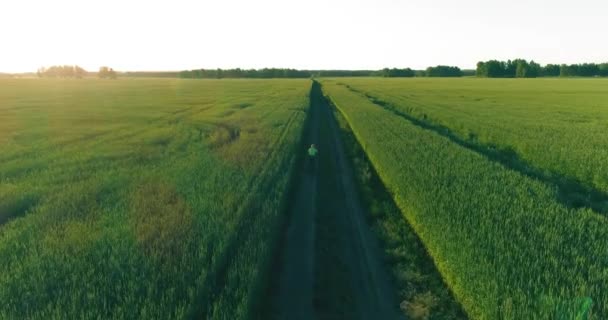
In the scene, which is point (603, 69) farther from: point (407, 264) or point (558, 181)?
point (407, 264)

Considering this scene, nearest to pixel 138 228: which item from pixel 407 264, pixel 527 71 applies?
pixel 407 264

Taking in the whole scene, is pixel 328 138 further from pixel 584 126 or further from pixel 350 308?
pixel 350 308

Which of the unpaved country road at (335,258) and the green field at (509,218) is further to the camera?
the unpaved country road at (335,258)

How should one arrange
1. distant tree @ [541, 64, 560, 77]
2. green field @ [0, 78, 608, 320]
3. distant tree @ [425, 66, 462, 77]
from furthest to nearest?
distant tree @ [425, 66, 462, 77], distant tree @ [541, 64, 560, 77], green field @ [0, 78, 608, 320]

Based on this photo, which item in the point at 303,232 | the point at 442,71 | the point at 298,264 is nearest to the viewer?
the point at 298,264

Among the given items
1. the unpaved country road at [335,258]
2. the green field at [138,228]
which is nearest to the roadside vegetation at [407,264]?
the unpaved country road at [335,258]

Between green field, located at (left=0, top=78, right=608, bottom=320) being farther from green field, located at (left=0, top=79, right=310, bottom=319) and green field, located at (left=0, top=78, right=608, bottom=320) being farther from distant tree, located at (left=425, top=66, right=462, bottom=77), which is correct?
distant tree, located at (left=425, top=66, right=462, bottom=77)

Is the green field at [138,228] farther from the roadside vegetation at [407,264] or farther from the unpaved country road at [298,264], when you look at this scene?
the roadside vegetation at [407,264]

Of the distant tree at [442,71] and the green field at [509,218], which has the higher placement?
the distant tree at [442,71]

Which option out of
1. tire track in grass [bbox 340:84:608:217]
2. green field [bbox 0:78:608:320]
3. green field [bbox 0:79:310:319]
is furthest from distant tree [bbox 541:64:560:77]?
green field [bbox 0:79:310:319]
